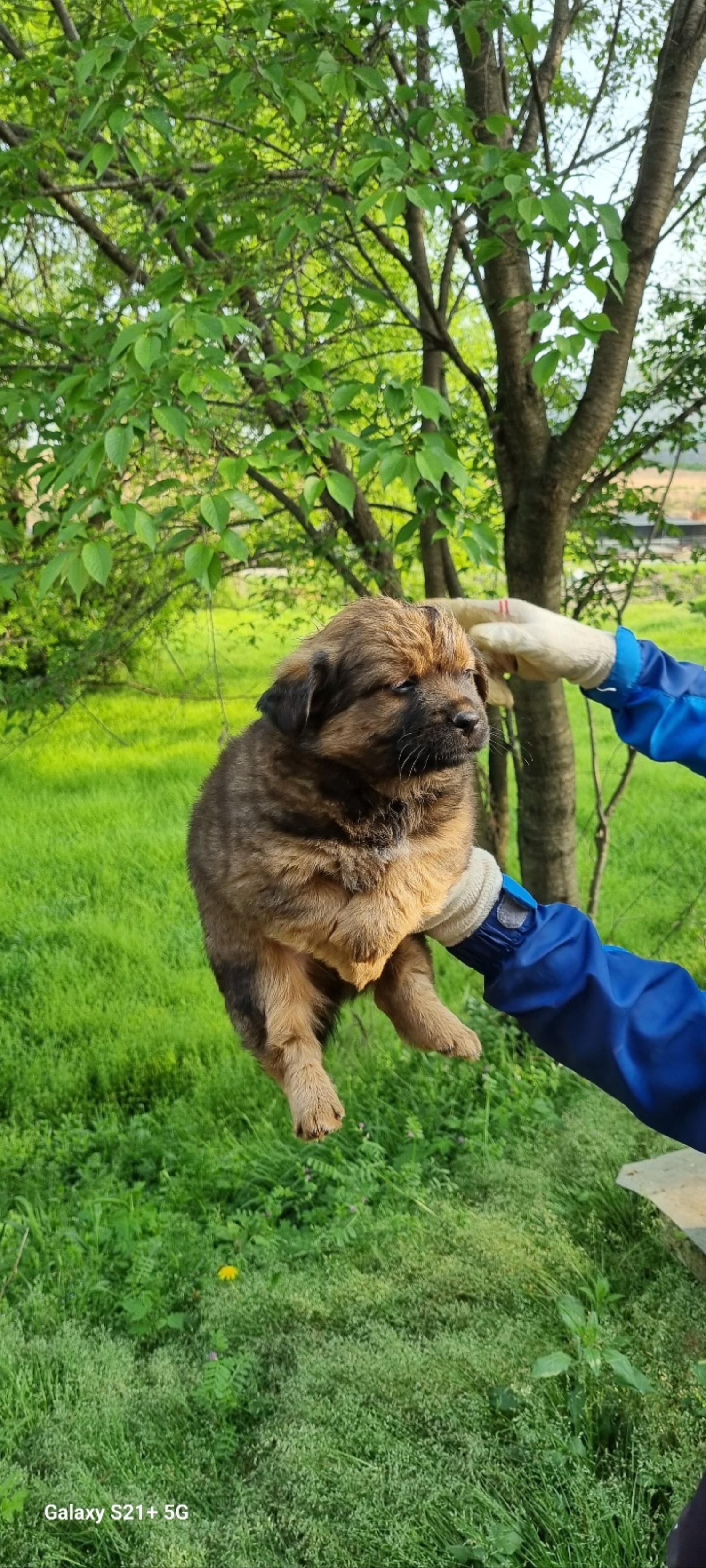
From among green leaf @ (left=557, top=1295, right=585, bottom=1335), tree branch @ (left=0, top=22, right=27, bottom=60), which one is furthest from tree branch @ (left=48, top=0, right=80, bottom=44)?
green leaf @ (left=557, top=1295, right=585, bottom=1335)

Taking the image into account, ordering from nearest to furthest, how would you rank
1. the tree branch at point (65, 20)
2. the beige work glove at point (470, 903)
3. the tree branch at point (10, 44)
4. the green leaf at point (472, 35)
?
the beige work glove at point (470, 903) → the green leaf at point (472, 35) → the tree branch at point (65, 20) → the tree branch at point (10, 44)

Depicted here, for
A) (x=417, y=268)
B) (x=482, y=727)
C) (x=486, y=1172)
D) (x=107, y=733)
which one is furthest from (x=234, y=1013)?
(x=107, y=733)

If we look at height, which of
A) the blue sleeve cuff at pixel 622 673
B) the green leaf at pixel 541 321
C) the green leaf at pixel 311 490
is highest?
the green leaf at pixel 541 321

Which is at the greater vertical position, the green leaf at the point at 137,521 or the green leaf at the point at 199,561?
the green leaf at the point at 137,521

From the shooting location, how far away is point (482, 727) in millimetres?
1628

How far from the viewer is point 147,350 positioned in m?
2.55

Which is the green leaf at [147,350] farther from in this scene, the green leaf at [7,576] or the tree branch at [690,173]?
the tree branch at [690,173]

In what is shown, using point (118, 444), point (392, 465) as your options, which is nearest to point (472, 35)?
point (392, 465)

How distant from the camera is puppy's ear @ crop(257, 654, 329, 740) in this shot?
170 centimetres

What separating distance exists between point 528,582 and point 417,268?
148 cm

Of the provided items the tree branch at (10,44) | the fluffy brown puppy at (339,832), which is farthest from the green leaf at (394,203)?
the tree branch at (10,44)

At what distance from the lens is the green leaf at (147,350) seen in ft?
8.27

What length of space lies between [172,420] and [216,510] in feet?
0.80

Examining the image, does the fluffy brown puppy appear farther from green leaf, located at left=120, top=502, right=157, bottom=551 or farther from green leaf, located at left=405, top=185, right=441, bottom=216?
green leaf, located at left=405, top=185, right=441, bottom=216
